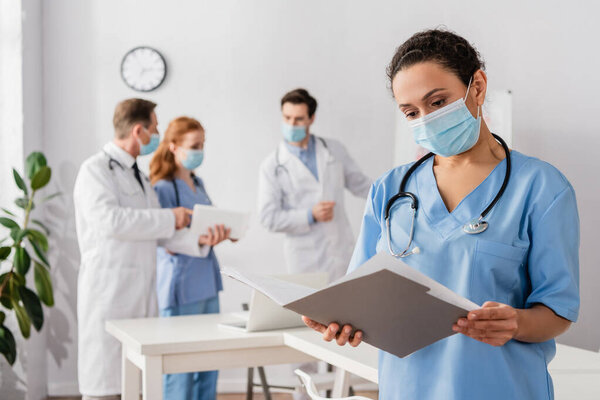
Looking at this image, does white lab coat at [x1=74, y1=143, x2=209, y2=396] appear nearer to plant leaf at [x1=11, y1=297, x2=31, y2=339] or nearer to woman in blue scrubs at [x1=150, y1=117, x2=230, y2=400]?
woman in blue scrubs at [x1=150, y1=117, x2=230, y2=400]

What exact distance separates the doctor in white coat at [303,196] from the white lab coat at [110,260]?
98 cm

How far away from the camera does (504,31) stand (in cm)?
450

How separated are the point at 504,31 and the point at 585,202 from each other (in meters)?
1.28

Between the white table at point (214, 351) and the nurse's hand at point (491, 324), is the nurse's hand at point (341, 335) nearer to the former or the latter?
the nurse's hand at point (491, 324)

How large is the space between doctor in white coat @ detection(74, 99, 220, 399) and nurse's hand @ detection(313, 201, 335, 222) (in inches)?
39.0

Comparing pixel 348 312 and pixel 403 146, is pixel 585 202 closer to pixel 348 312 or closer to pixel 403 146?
pixel 403 146

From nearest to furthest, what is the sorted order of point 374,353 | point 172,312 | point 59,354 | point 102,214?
point 374,353 < point 102,214 < point 172,312 < point 59,354

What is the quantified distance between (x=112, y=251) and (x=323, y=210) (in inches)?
52.8

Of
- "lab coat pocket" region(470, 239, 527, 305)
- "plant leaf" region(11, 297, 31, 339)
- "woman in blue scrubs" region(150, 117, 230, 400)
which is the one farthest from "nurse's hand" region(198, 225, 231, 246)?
"lab coat pocket" region(470, 239, 527, 305)

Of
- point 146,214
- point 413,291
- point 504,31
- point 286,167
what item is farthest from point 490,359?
point 504,31

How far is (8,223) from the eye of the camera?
13.5 ft

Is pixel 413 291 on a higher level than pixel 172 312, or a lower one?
higher

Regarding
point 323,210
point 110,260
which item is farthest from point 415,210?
point 323,210

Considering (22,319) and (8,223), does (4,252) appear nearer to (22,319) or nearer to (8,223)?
(8,223)
